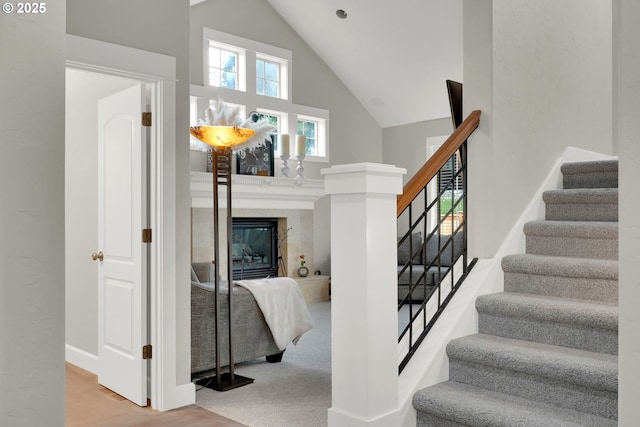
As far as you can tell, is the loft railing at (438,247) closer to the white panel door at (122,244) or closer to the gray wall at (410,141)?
the white panel door at (122,244)

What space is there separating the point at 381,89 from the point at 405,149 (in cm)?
101

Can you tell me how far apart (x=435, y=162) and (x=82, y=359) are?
3.27 metres

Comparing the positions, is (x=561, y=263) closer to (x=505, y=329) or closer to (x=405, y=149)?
(x=505, y=329)

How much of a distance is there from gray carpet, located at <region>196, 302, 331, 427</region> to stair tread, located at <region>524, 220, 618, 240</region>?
62.7 inches

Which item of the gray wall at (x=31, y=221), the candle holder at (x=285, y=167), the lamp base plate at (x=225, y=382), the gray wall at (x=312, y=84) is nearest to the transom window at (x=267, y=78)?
the gray wall at (x=312, y=84)

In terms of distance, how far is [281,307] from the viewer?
14.1ft

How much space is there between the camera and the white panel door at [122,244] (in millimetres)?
3459

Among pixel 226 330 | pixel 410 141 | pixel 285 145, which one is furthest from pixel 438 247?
pixel 410 141

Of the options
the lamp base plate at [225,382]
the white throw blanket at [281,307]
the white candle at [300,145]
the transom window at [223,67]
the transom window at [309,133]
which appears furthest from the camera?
the transom window at [309,133]

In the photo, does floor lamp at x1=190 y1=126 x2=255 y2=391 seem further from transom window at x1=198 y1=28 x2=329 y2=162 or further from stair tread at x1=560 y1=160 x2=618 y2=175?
transom window at x1=198 y1=28 x2=329 y2=162

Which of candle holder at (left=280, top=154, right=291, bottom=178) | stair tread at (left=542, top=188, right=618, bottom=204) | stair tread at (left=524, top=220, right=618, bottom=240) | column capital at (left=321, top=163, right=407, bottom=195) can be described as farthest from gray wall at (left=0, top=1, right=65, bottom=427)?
candle holder at (left=280, top=154, right=291, bottom=178)

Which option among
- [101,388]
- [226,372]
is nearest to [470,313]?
[226,372]

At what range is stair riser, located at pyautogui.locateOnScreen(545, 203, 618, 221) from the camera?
10.0 ft

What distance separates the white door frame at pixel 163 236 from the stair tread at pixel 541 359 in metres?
1.73
